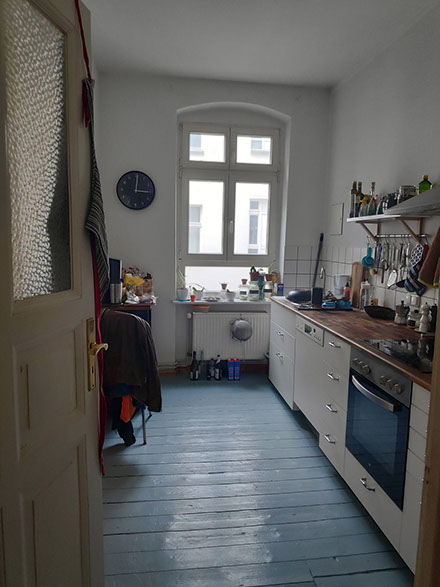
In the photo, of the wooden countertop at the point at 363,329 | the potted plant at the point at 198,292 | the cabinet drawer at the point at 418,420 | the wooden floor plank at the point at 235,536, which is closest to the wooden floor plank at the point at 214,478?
the wooden floor plank at the point at 235,536

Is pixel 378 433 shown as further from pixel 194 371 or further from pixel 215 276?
pixel 215 276

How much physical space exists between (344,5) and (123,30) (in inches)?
60.1

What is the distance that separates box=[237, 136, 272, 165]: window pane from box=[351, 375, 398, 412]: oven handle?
109 inches

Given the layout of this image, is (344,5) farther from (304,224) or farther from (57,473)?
(57,473)

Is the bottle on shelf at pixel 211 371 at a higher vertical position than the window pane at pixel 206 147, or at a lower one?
lower

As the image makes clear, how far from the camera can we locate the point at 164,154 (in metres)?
3.83

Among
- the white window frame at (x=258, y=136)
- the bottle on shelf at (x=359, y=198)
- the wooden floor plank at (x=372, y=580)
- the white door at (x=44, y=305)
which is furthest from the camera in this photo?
the white window frame at (x=258, y=136)

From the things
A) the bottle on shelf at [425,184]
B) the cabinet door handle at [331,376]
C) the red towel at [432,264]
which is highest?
the bottle on shelf at [425,184]

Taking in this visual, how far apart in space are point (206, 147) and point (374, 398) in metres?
3.10

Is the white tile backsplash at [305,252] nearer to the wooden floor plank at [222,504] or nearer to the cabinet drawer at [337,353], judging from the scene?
the cabinet drawer at [337,353]

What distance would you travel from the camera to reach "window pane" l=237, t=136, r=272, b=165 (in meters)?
4.11

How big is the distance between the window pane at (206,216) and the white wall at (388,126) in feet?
3.66

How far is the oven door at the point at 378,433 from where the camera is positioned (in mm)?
1684

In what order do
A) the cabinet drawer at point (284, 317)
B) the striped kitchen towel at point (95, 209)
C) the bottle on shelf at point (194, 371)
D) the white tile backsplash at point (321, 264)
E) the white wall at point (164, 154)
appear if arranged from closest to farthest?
the striped kitchen towel at point (95, 209) < the cabinet drawer at point (284, 317) < the white tile backsplash at point (321, 264) < the white wall at point (164, 154) < the bottle on shelf at point (194, 371)
